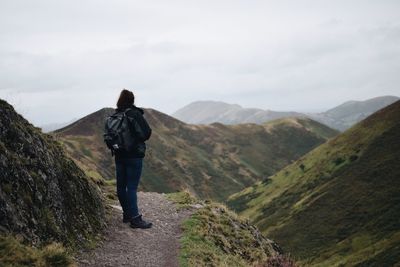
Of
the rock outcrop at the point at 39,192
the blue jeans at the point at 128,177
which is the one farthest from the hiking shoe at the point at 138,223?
the rock outcrop at the point at 39,192

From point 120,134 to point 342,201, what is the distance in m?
124

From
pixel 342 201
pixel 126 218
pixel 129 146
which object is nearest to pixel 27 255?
pixel 129 146

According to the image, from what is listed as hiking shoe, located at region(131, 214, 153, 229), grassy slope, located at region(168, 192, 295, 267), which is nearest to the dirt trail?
hiking shoe, located at region(131, 214, 153, 229)

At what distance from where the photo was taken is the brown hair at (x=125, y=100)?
14742mm

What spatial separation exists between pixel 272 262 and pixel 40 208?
749 centimetres

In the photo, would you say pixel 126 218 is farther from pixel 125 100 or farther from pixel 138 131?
pixel 125 100

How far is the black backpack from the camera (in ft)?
Result: 46.1

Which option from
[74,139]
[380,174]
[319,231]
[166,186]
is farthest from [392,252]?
[74,139]

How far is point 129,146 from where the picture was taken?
555 inches

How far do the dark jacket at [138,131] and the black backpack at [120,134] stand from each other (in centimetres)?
12

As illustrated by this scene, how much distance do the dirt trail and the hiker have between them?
3.73ft

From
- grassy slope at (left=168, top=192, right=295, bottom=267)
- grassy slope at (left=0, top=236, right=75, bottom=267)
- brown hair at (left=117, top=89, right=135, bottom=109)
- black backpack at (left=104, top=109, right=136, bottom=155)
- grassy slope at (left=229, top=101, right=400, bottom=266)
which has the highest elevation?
brown hair at (left=117, top=89, right=135, bottom=109)

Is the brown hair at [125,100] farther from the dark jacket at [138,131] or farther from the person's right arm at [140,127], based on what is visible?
the person's right arm at [140,127]

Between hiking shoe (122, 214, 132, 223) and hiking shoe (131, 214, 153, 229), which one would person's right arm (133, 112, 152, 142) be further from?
hiking shoe (122, 214, 132, 223)
